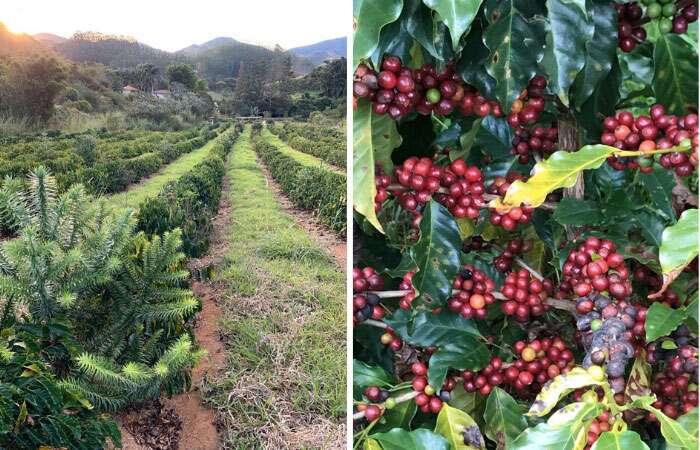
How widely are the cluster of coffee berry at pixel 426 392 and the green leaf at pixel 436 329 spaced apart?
25mm

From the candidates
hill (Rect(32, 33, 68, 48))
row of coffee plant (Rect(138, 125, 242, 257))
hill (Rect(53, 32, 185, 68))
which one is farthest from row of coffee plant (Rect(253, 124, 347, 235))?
hill (Rect(32, 33, 68, 48))

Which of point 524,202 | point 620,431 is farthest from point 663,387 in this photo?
point 524,202

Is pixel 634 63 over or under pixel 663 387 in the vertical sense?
over

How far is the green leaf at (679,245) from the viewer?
481mm

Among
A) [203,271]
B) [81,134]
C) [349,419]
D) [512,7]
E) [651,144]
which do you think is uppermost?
[512,7]

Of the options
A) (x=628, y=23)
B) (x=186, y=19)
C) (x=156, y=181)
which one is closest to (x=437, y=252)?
(x=628, y=23)

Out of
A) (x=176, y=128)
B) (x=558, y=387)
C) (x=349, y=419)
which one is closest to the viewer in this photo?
(x=558, y=387)

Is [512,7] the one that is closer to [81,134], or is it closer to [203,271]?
[81,134]

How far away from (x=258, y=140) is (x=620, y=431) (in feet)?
5.06

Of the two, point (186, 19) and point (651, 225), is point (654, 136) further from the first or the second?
point (186, 19)

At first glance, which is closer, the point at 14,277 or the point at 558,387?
the point at 558,387

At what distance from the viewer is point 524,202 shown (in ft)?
1.86

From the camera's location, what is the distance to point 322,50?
1851 mm

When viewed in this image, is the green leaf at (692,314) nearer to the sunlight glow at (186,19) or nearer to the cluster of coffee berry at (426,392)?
the cluster of coffee berry at (426,392)
